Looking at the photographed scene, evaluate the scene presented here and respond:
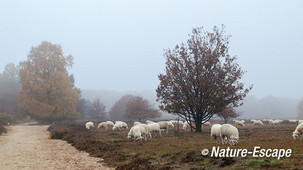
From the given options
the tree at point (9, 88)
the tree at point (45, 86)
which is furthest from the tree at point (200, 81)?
the tree at point (9, 88)

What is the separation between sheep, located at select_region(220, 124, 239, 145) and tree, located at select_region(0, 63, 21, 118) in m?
72.1

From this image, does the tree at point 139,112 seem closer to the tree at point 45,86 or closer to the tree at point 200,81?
the tree at point 45,86

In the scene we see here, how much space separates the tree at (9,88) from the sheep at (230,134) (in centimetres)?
7207

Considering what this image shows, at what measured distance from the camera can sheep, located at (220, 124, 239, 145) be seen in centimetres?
1528

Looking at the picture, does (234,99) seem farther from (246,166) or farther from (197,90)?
(246,166)

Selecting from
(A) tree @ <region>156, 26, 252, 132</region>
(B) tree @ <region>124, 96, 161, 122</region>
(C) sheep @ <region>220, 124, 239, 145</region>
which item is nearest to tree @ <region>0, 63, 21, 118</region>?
(B) tree @ <region>124, 96, 161, 122</region>

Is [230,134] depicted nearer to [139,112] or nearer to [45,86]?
[45,86]

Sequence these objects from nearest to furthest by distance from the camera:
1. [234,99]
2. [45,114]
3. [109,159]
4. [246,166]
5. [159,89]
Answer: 1. [246,166]
2. [109,159]
3. [234,99]
4. [159,89]
5. [45,114]

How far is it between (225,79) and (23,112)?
43.4 meters

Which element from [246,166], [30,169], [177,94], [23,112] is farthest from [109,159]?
[23,112]

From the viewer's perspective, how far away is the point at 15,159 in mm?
14211

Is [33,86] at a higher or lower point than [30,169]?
higher

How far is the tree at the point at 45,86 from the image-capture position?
50.5 m

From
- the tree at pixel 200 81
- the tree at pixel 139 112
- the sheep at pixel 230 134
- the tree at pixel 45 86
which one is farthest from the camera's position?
the tree at pixel 139 112
